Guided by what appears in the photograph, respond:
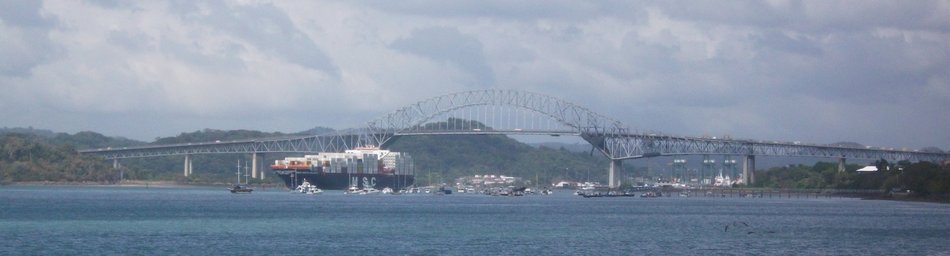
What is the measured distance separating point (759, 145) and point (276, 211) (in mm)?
108007

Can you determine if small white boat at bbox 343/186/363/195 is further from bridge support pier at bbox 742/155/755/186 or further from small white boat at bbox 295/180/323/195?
bridge support pier at bbox 742/155/755/186

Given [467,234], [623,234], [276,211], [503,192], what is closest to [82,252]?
[467,234]

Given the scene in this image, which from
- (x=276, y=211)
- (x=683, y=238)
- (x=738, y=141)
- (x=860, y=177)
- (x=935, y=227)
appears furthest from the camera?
(x=738, y=141)

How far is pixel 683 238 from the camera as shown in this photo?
66750mm

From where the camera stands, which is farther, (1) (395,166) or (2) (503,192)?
(1) (395,166)

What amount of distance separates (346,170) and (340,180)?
162 cm

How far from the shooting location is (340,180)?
186 m

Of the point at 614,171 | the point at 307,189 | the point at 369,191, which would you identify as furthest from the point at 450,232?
the point at 614,171

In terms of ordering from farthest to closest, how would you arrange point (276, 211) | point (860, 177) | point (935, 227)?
point (860, 177)
point (276, 211)
point (935, 227)

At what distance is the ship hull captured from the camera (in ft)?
585

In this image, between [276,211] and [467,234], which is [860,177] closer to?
[276,211]

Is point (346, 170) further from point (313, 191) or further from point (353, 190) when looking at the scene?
point (313, 191)

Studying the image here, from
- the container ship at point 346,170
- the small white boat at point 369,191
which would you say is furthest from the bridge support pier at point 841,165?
the small white boat at point 369,191

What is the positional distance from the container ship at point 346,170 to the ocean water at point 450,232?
257ft
